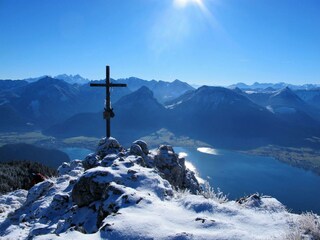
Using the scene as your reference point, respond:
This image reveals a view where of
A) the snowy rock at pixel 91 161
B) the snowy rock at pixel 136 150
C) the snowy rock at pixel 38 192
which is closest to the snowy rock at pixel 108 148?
the snowy rock at pixel 91 161

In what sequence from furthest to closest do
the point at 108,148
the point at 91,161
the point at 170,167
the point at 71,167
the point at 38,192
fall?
the point at 71,167, the point at 170,167, the point at 108,148, the point at 91,161, the point at 38,192

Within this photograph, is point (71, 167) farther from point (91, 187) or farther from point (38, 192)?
point (91, 187)

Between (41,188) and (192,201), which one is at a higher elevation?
(192,201)

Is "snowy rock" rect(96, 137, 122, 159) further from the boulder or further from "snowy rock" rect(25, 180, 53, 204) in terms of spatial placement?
"snowy rock" rect(25, 180, 53, 204)

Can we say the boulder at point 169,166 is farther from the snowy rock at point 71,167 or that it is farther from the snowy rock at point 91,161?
the snowy rock at point 71,167

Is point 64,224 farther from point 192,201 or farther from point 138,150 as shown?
point 138,150

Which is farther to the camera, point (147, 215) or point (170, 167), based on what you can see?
point (170, 167)

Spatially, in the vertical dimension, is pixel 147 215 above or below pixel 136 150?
above

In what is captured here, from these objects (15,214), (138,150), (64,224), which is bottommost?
(15,214)

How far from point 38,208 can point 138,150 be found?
895 centimetres

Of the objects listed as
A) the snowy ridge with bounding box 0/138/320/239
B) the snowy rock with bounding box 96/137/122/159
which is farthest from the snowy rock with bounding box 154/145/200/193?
the snowy ridge with bounding box 0/138/320/239

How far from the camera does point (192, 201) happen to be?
11.6 m

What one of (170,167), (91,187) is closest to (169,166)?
(170,167)

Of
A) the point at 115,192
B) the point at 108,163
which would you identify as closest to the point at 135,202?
the point at 115,192
